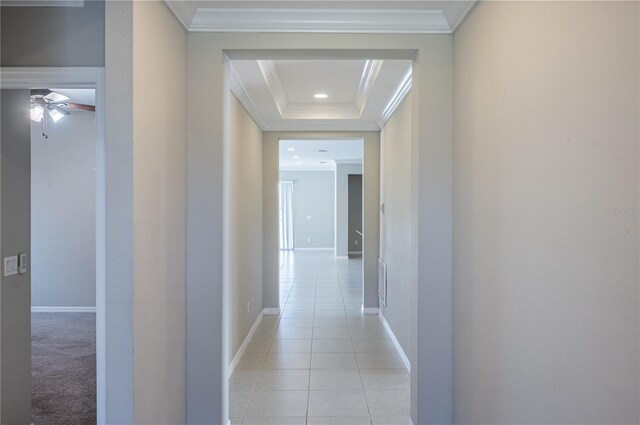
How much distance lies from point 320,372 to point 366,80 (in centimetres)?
A: 271

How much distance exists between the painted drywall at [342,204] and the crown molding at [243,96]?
611 centimetres

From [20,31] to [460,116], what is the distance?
2.25 metres

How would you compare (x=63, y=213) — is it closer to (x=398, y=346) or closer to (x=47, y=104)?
(x=47, y=104)

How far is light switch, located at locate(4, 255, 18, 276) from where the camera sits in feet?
7.23

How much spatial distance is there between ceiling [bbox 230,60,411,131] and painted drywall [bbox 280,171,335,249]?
25.8 ft

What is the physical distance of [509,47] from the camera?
1.52 m

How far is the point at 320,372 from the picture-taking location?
3406 millimetres

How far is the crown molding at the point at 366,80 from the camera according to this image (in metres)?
3.06

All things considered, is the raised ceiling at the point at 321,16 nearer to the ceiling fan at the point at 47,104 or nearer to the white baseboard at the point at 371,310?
the ceiling fan at the point at 47,104

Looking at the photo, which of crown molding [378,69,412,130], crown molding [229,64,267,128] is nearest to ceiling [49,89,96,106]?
crown molding [229,64,267,128]

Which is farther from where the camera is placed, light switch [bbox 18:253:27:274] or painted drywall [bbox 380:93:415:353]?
painted drywall [bbox 380:93:415:353]

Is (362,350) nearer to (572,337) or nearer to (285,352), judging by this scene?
(285,352)

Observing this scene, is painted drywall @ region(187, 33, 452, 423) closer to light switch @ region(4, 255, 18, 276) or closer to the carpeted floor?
light switch @ region(4, 255, 18, 276)

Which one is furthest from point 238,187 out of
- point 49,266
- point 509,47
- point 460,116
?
point 49,266
